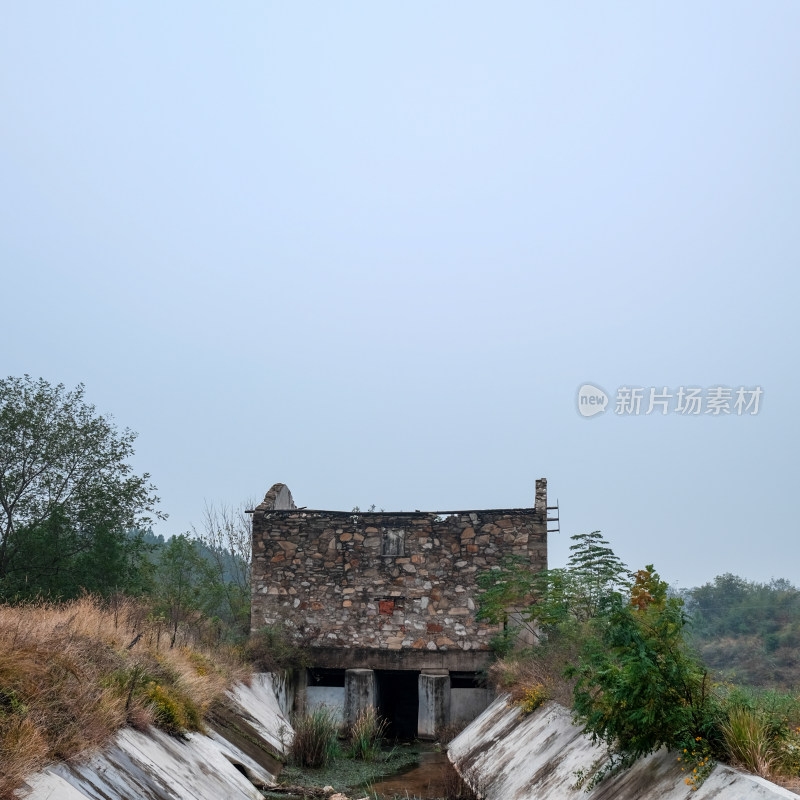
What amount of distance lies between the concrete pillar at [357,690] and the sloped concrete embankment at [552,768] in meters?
3.38

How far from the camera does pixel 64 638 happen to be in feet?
27.4

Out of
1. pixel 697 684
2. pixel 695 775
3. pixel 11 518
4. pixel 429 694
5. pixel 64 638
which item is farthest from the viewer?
pixel 11 518

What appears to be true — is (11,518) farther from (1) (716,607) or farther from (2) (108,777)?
(1) (716,607)

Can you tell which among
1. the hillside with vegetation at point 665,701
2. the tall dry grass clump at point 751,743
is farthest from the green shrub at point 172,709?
the tall dry grass clump at point 751,743

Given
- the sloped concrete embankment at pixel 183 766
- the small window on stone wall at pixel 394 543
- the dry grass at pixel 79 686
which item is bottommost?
the sloped concrete embankment at pixel 183 766

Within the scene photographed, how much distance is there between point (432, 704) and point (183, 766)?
1089 centimetres

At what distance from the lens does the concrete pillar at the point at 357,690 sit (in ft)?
62.5

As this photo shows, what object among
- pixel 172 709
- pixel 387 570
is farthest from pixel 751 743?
pixel 387 570

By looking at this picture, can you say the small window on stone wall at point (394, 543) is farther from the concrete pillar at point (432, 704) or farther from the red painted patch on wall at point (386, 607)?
the concrete pillar at point (432, 704)

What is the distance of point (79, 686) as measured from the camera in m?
7.52

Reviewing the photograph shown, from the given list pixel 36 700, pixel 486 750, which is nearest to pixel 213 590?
pixel 486 750

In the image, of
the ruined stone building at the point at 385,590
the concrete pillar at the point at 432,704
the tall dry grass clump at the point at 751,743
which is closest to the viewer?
the tall dry grass clump at the point at 751,743

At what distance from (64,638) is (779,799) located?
6.63m

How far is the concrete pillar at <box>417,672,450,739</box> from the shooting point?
60.8ft
